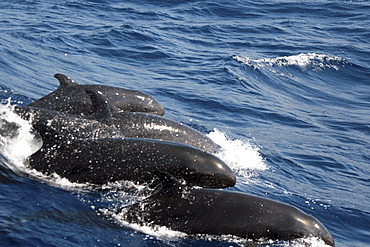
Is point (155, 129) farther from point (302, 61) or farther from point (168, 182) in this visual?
point (302, 61)

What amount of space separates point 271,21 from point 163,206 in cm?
2510

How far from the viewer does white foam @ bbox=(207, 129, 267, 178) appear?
41.3 feet

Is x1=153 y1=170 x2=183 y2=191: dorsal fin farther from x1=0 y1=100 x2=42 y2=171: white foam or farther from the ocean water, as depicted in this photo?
x1=0 y1=100 x2=42 y2=171: white foam

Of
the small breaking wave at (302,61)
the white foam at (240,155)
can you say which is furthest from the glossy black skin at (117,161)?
the small breaking wave at (302,61)

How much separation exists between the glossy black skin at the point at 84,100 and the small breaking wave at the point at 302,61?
35.6 feet

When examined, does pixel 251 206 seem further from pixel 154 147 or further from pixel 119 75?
pixel 119 75

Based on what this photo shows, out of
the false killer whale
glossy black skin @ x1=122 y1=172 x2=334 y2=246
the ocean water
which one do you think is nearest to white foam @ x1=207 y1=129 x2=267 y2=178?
the ocean water

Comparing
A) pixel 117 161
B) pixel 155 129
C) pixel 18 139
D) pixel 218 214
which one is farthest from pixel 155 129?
pixel 218 214

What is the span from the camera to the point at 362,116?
19.4 m

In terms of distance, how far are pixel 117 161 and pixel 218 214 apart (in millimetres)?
1998

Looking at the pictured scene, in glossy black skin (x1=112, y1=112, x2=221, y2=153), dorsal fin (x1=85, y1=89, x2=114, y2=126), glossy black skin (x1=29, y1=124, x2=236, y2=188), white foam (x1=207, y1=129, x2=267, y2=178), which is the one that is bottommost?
white foam (x1=207, y1=129, x2=267, y2=178)

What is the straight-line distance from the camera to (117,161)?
930 cm

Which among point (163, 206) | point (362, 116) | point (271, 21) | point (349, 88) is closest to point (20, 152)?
point (163, 206)

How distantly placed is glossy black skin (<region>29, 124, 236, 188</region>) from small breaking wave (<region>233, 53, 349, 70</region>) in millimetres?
14308
